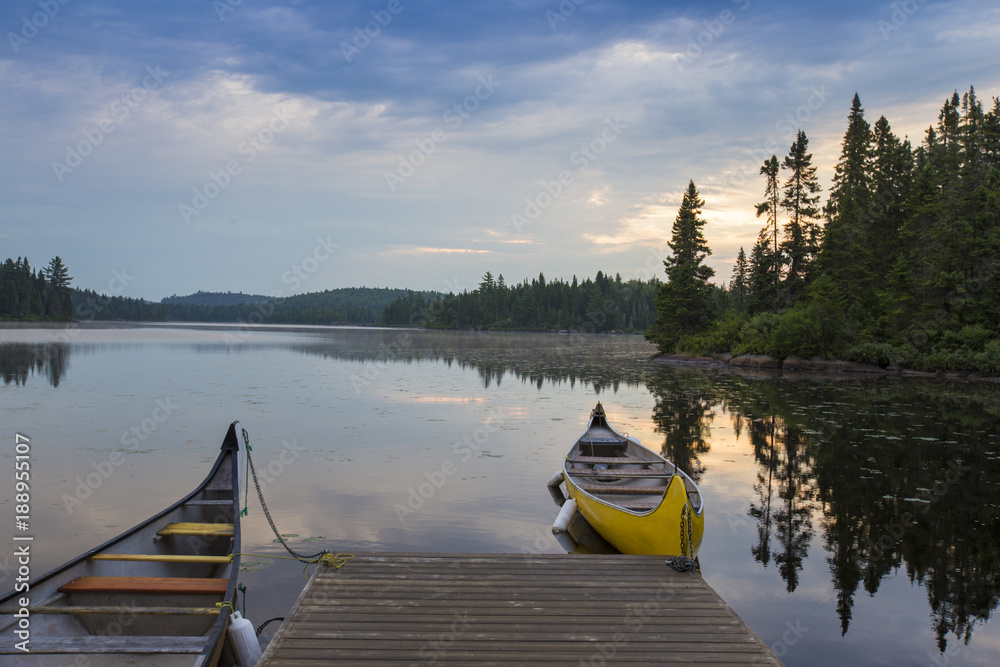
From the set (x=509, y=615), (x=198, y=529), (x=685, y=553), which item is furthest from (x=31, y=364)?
(x=685, y=553)

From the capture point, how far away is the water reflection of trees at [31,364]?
112ft

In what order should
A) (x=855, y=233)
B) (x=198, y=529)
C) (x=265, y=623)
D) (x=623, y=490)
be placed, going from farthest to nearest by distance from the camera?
1. (x=855, y=233)
2. (x=623, y=490)
3. (x=198, y=529)
4. (x=265, y=623)

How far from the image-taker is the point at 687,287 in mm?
68250

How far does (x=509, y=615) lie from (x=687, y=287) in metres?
64.9

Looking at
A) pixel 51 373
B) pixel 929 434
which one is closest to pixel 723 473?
pixel 929 434

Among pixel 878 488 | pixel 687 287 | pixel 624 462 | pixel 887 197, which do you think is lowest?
pixel 878 488

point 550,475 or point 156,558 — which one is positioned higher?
point 156,558

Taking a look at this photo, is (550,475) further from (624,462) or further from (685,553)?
(685,553)

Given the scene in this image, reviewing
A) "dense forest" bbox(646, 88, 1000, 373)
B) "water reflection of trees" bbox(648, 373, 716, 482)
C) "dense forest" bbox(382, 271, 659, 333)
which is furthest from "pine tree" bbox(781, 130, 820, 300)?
"dense forest" bbox(382, 271, 659, 333)

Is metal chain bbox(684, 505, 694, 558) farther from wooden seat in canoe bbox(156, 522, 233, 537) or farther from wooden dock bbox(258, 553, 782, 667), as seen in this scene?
wooden seat in canoe bbox(156, 522, 233, 537)

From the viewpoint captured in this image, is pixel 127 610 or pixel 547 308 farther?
pixel 547 308

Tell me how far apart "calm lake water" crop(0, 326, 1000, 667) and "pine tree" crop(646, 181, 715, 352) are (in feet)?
110

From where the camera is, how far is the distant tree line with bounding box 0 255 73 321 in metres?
136

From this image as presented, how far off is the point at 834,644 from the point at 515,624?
4.41 m
